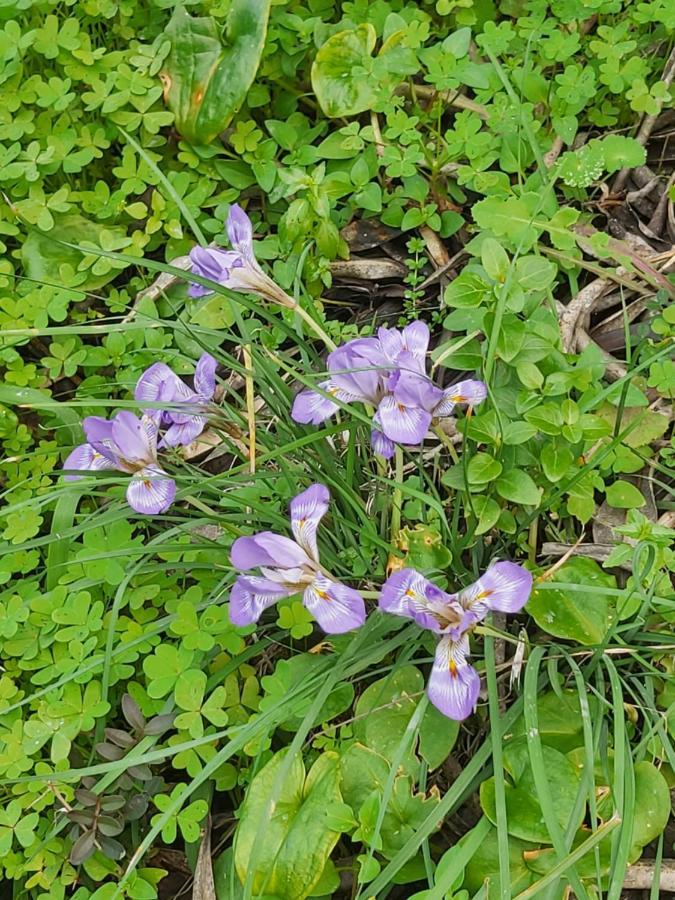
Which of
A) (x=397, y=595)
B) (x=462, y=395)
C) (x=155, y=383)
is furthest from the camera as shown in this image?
(x=155, y=383)

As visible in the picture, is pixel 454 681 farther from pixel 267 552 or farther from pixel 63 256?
pixel 63 256

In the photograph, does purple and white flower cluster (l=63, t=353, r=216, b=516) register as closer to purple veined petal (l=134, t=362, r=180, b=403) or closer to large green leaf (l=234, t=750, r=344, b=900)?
purple veined petal (l=134, t=362, r=180, b=403)

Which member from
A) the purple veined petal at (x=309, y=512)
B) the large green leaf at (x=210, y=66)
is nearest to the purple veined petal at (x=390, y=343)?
the purple veined petal at (x=309, y=512)

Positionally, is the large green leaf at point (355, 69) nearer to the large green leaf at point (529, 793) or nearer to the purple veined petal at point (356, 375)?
the purple veined petal at point (356, 375)

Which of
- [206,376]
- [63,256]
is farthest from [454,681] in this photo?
[63,256]

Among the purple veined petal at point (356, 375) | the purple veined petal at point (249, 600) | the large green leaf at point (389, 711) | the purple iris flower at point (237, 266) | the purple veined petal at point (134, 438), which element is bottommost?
the large green leaf at point (389, 711)

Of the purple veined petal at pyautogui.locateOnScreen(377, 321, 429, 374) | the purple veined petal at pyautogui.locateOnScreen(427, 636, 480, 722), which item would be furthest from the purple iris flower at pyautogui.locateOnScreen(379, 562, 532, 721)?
the purple veined petal at pyautogui.locateOnScreen(377, 321, 429, 374)
